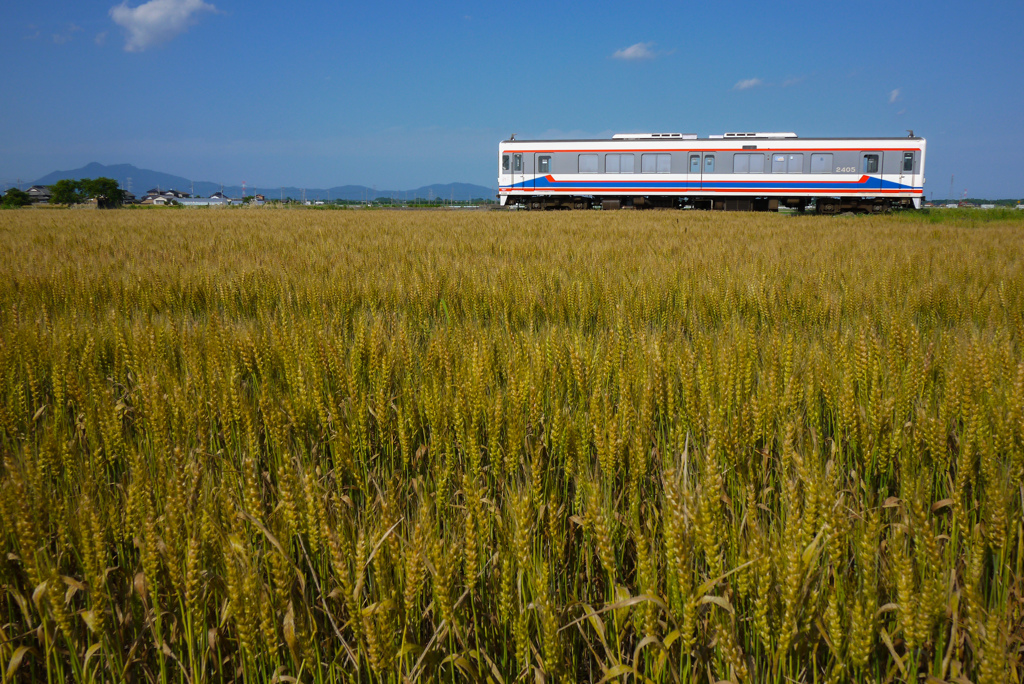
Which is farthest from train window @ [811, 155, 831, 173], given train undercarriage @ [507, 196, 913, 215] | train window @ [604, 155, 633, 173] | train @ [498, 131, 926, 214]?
train window @ [604, 155, 633, 173]

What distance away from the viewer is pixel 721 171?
912 inches

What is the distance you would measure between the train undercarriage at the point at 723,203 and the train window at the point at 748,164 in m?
1.22

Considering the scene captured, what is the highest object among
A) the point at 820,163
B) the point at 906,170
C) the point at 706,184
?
the point at 820,163

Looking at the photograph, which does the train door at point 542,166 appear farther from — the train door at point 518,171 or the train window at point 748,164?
the train window at point 748,164

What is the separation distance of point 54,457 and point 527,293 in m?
2.27

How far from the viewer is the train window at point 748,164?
902 inches

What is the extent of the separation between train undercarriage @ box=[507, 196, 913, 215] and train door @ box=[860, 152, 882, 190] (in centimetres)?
73

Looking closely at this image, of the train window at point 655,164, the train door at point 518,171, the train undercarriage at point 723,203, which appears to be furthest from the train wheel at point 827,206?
the train door at point 518,171

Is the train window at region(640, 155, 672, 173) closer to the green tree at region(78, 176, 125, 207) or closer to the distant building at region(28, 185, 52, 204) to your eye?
the green tree at region(78, 176, 125, 207)

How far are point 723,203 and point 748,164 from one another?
178 centimetres

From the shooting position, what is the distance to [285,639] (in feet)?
3.22

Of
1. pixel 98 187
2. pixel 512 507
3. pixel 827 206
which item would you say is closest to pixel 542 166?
pixel 827 206

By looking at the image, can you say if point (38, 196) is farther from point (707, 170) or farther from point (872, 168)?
point (872, 168)

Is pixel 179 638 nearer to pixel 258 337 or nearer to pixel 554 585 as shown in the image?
pixel 554 585
